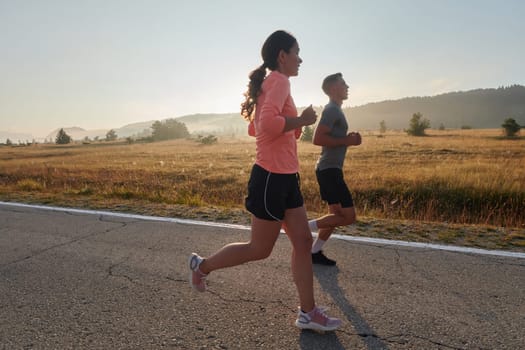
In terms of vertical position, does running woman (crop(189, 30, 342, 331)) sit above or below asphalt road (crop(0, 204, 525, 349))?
above

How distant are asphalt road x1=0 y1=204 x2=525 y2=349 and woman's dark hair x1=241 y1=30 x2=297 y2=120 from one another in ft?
5.07

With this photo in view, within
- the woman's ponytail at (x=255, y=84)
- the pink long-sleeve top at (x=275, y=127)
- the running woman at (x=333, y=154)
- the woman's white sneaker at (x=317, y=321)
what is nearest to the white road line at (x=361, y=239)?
the running woman at (x=333, y=154)

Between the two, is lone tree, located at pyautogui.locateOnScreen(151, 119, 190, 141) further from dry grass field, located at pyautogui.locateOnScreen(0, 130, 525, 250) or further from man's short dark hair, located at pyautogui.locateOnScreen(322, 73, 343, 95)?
man's short dark hair, located at pyautogui.locateOnScreen(322, 73, 343, 95)

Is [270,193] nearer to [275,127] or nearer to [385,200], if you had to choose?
→ [275,127]

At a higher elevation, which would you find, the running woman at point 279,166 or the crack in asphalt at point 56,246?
the running woman at point 279,166

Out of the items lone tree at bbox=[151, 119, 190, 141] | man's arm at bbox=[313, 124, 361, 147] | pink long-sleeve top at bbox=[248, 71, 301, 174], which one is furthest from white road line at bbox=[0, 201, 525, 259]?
lone tree at bbox=[151, 119, 190, 141]

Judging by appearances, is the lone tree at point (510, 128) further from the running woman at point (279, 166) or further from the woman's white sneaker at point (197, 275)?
the woman's white sneaker at point (197, 275)

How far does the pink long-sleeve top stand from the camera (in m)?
2.11

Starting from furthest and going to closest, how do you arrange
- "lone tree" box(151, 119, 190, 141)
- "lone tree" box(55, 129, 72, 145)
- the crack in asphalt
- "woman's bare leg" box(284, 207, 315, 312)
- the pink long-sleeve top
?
"lone tree" box(151, 119, 190, 141) → "lone tree" box(55, 129, 72, 145) → the crack in asphalt → "woman's bare leg" box(284, 207, 315, 312) → the pink long-sleeve top

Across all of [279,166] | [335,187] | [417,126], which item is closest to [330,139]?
[335,187]

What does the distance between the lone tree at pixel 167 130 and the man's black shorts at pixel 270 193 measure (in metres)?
80.4

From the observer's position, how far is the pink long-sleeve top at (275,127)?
211 cm

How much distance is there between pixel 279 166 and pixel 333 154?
1404mm

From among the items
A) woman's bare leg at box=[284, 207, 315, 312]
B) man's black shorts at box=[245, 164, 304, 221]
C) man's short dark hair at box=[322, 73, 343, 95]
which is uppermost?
man's short dark hair at box=[322, 73, 343, 95]
